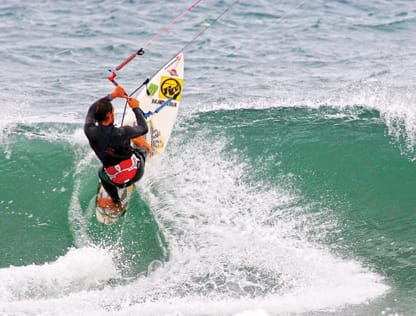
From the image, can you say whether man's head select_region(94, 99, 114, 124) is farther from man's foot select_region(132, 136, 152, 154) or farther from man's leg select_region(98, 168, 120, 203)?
man's foot select_region(132, 136, 152, 154)

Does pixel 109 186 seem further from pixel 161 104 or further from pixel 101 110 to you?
pixel 161 104

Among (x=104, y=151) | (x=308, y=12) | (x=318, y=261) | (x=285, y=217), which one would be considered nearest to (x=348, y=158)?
(x=285, y=217)

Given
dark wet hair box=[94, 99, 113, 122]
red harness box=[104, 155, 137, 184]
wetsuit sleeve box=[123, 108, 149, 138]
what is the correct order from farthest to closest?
red harness box=[104, 155, 137, 184], wetsuit sleeve box=[123, 108, 149, 138], dark wet hair box=[94, 99, 113, 122]

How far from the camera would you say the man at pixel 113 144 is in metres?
6.27

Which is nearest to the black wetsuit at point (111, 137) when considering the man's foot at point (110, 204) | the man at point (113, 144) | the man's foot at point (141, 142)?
the man at point (113, 144)

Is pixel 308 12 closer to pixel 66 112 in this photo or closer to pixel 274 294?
pixel 66 112

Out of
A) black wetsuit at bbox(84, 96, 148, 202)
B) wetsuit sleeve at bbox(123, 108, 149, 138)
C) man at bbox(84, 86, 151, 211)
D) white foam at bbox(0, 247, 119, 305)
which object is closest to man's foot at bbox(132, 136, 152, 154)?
man at bbox(84, 86, 151, 211)

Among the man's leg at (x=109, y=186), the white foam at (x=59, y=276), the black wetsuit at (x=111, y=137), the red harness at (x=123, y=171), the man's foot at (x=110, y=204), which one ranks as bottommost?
the white foam at (x=59, y=276)

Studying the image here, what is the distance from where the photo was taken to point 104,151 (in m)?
6.50

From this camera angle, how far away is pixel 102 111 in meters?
6.16

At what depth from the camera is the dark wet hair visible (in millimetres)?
6168

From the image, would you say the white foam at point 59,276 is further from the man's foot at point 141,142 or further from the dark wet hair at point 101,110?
the dark wet hair at point 101,110

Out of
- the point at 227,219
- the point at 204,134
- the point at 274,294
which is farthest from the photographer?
the point at 204,134

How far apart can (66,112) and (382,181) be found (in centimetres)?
601
